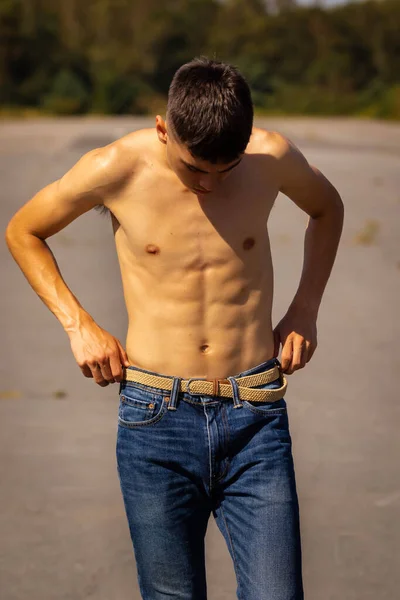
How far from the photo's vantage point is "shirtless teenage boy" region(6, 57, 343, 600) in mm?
2750

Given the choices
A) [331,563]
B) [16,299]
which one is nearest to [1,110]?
[16,299]

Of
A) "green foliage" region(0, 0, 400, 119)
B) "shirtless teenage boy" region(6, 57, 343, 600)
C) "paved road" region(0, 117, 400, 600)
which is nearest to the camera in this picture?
"shirtless teenage boy" region(6, 57, 343, 600)

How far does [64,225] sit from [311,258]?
730mm

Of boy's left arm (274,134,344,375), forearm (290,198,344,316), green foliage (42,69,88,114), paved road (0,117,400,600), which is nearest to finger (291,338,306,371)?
boy's left arm (274,134,344,375)

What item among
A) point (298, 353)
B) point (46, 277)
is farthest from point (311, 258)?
point (46, 277)

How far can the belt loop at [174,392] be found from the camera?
276 centimetres

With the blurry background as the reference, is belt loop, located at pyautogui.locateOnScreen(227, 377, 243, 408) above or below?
above

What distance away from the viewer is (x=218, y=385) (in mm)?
2789

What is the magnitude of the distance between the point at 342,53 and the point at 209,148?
206ft

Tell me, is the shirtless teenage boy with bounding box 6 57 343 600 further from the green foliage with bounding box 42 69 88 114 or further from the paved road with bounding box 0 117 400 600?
the green foliage with bounding box 42 69 88 114

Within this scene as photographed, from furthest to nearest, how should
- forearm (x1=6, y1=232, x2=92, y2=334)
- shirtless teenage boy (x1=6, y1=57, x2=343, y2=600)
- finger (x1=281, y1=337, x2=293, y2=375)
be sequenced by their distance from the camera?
finger (x1=281, y1=337, x2=293, y2=375) < forearm (x1=6, y1=232, x2=92, y2=334) < shirtless teenage boy (x1=6, y1=57, x2=343, y2=600)

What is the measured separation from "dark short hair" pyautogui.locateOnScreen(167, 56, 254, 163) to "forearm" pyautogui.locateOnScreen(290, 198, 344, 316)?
0.64 m

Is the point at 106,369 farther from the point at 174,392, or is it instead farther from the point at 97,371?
the point at 174,392

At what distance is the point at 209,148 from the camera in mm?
2506
